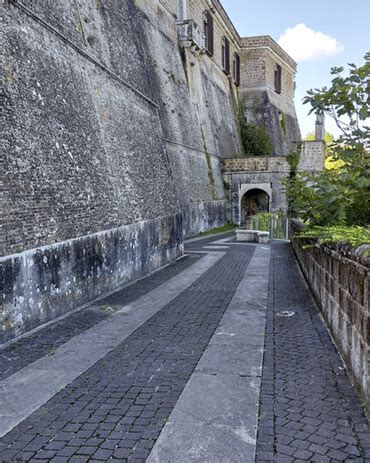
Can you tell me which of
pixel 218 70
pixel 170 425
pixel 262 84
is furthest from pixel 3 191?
pixel 262 84

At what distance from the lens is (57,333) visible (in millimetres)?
6891

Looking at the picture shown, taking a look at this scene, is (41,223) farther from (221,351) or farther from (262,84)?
(262,84)

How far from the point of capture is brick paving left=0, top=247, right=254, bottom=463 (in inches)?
144

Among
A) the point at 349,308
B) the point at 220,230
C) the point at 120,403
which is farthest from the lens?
the point at 220,230

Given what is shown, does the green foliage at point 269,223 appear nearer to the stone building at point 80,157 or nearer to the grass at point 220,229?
the grass at point 220,229

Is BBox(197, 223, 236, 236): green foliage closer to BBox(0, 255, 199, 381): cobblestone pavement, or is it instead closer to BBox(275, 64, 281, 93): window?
BBox(0, 255, 199, 381): cobblestone pavement

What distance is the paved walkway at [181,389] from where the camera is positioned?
3660 mm

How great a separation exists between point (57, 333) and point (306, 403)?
4.03m

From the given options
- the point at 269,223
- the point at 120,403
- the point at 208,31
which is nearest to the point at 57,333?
the point at 120,403

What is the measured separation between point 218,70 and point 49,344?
30.5 metres

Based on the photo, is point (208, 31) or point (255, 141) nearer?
point (208, 31)

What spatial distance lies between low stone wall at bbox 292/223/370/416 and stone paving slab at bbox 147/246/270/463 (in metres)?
1.03

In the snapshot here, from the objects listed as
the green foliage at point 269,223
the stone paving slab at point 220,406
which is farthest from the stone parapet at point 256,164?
the stone paving slab at point 220,406

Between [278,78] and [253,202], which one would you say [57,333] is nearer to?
[253,202]
